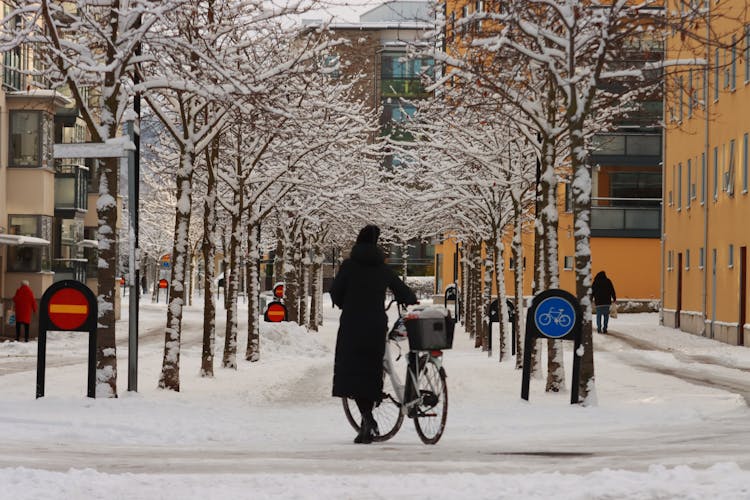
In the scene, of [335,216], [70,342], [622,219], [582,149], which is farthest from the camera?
[622,219]

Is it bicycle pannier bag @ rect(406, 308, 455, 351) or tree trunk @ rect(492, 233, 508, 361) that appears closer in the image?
bicycle pannier bag @ rect(406, 308, 455, 351)

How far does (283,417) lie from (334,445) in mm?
4454

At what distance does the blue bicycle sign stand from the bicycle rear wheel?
499 centimetres

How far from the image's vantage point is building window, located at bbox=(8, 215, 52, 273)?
45969mm

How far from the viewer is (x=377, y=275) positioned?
458 inches

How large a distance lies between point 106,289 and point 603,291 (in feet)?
104

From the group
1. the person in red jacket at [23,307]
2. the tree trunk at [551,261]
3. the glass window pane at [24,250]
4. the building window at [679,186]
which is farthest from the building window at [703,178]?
the tree trunk at [551,261]

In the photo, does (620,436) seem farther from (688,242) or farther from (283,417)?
(688,242)

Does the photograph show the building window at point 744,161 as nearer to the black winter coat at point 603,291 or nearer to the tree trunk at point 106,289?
the black winter coat at point 603,291

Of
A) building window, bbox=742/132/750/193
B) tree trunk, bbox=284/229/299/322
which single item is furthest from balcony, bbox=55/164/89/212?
building window, bbox=742/132/750/193

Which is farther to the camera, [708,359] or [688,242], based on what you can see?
[688,242]

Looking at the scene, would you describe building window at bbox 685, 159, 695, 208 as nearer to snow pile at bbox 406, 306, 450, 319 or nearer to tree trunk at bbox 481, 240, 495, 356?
tree trunk at bbox 481, 240, 495, 356

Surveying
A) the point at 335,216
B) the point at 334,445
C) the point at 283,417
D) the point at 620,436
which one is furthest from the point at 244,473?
Answer: the point at 335,216

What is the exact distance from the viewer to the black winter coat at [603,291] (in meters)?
46.1
